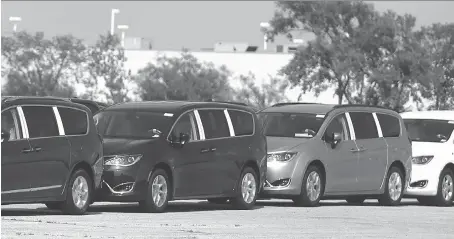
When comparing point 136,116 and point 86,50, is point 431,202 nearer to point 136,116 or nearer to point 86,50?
point 136,116

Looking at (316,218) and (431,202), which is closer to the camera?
(316,218)

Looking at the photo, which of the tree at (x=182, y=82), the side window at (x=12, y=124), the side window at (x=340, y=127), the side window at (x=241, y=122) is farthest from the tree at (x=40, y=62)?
the side window at (x=12, y=124)

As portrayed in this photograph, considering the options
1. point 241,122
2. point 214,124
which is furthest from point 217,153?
point 241,122

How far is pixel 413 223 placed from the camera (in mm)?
17312

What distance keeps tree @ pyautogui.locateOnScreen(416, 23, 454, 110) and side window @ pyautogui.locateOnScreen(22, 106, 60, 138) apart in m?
49.3

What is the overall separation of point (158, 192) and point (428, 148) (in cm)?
774

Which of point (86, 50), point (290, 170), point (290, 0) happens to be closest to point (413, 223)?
point (290, 170)

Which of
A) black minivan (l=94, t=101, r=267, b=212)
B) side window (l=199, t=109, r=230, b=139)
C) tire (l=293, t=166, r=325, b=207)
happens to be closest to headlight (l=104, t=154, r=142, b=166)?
black minivan (l=94, t=101, r=267, b=212)

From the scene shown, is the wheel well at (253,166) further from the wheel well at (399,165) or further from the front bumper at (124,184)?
the wheel well at (399,165)

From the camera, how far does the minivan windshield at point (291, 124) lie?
21531 mm

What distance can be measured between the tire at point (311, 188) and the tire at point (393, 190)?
208 centimetres

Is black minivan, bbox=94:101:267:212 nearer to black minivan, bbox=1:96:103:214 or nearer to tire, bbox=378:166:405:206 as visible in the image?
black minivan, bbox=1:96:103:214

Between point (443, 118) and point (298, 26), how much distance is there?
137 ft

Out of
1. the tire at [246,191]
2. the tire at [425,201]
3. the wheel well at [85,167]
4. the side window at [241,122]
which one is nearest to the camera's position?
the wheel well at [85,167]
